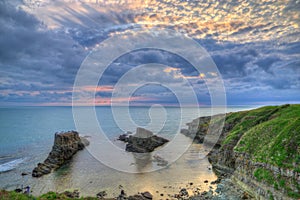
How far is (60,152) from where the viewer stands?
5988cm

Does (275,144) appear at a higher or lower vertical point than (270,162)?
higher

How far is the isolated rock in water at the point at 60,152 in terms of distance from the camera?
49.1 meters

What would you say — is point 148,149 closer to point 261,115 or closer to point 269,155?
point 261,115

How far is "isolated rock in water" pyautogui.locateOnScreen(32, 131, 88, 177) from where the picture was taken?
49131 millimetres

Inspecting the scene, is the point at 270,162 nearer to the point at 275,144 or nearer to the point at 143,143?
the point at 275,144

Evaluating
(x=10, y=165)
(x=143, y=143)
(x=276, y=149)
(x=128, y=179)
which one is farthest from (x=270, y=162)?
(x=10, y=165)

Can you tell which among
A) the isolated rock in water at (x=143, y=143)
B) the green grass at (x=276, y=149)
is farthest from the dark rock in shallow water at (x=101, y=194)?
the isolated rock in water at (x=143, y=143)

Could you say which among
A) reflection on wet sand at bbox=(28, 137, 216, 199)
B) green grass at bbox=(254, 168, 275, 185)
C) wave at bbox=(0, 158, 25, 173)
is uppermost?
green grass at bbox=(254, 168, 275, 185)

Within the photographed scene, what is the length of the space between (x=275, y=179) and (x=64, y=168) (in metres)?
49.6

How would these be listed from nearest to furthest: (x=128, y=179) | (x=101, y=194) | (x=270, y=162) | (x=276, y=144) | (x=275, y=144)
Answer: (x=270, y=162) → (x=276, y=144) → (x=275, y=144) → (x=101, y=194) → (x=128, y=179)

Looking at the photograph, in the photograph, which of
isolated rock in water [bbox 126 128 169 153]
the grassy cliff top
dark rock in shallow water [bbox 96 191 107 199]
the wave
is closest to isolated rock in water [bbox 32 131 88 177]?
the wave

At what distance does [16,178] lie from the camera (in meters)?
45.3

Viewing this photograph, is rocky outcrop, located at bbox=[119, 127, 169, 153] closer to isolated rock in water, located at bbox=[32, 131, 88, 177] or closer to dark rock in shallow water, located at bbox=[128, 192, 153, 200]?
isolated rock in water, located at bbox=[32, 131, 88, 177]

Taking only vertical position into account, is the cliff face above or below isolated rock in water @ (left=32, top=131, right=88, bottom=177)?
above
